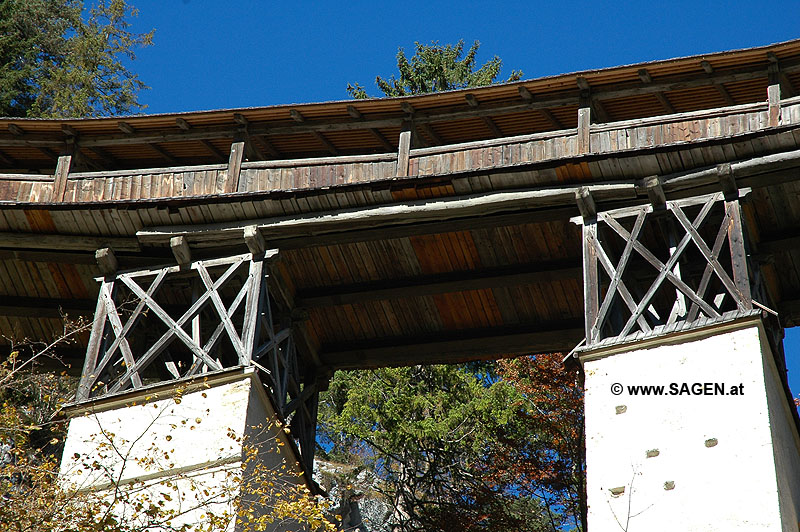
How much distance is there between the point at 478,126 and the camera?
611 inches

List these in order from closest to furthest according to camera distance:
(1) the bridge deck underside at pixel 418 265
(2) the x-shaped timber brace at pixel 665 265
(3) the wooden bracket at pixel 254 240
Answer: (2) the x-shaped timber brace at pixel 665 265 < (1) the bridge deck underside at pixel 418 265 < (3) the wooden bracket at pixel 254 240

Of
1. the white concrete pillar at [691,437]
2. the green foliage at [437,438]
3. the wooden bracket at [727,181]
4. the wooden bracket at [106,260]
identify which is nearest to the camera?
the white concrete pillar at [691,437]

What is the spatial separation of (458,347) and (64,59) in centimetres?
2139

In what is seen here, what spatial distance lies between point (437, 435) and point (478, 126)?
8.81 m

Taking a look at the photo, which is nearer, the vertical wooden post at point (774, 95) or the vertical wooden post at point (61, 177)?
the vertical wooden post at point (774, 95)

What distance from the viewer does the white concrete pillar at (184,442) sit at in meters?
12.1

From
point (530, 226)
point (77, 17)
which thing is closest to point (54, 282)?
point (530, 226)

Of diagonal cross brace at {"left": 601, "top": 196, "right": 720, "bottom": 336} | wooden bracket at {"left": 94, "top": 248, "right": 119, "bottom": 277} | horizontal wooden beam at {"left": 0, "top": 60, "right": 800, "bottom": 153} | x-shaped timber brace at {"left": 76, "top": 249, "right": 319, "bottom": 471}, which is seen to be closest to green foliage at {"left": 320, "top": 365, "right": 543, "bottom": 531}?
x-shaped timber brace at {"left": 76, "top": 249, "right": 319, "bottom": 471}

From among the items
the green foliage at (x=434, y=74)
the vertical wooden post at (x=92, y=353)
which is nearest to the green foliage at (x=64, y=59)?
the green foliage at (x=434, y=74)

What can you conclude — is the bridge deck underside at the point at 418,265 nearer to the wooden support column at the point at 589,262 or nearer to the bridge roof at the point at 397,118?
the wooden support column at the point at 589,262

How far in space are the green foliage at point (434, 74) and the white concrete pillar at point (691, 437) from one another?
1905cm

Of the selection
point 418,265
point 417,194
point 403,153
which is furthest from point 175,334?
point 403,153

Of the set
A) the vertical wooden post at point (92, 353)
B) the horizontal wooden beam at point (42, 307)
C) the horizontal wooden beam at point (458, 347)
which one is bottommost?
the vertical wooden post at point (92, 353)

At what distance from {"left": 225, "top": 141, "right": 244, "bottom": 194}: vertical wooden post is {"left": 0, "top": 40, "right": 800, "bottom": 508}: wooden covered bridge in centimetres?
3
